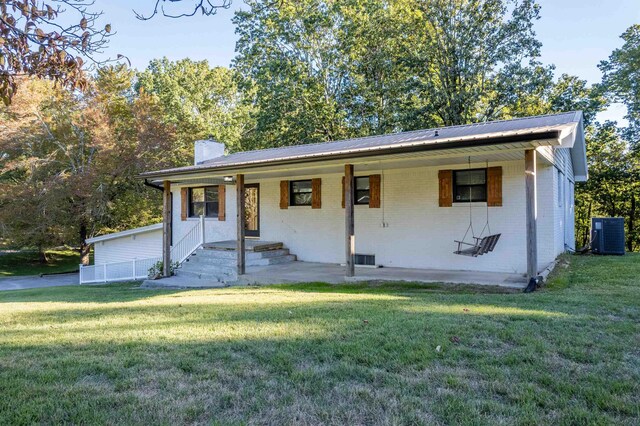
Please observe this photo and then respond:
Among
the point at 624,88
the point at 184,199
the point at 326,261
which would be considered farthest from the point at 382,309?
the point at 624,88

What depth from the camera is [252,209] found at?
1366cm

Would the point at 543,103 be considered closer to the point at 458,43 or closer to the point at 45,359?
the point at 458,43

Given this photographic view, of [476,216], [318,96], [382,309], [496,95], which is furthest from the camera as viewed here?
[318,96]

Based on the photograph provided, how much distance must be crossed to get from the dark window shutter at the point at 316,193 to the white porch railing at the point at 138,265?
4.20 m

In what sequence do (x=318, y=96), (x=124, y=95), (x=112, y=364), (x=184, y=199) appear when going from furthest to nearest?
(x=124, y=95) → (x=318, y=96) → (x=184, y=199) → (x=112, y=364)

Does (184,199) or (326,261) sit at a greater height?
(184,199)

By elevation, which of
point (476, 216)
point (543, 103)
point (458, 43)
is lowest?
point (476, 216)

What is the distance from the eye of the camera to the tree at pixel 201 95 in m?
27.2

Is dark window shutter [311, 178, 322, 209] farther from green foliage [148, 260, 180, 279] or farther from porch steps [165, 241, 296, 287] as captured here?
green foliage [148, 260, 180, 279]

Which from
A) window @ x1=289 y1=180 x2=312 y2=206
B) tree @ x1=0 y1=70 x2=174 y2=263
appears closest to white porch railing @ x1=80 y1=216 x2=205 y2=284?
window @ x1=289 y1=180 x2=312 y2=206

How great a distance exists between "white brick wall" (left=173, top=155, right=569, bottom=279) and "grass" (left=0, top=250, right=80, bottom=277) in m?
16.5

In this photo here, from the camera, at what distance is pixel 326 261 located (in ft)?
39.1

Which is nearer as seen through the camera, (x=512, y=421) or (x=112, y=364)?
(x=512, y=421)

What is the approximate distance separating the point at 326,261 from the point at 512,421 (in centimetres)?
970
